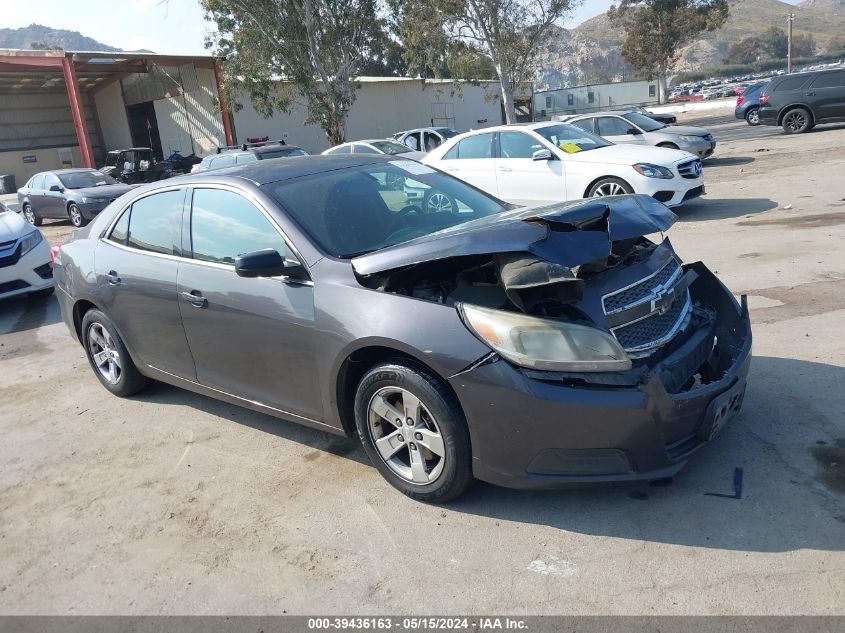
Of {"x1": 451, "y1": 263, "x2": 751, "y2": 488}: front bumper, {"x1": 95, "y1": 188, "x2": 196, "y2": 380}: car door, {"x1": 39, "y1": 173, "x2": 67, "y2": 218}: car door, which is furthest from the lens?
{"x1": 39, "y1": 173, "x2": 67, "y2": 218}: car door

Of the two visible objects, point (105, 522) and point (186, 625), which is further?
point (105, 522)

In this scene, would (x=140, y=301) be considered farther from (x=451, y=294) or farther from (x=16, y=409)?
(x=451, y=294)

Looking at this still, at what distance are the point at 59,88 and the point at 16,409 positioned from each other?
45267mm

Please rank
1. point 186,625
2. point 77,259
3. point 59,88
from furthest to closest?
point 59,88
point 77,259
point 186,625

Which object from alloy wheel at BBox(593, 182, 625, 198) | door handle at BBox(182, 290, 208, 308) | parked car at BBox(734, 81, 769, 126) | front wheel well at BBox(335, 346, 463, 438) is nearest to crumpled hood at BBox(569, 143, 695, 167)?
alloy wheel at BBox(593, 182, 625, 198)

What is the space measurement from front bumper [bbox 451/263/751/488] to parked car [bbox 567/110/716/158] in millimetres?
13386

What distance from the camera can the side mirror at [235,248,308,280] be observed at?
12.0ft

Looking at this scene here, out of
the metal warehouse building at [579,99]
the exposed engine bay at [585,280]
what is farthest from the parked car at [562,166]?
the metal warehouse building at [579,99]

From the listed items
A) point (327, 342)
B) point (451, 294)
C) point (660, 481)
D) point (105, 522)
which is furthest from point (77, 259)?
point (660, 481)

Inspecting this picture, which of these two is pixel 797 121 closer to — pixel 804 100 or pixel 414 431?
pixel 804 100

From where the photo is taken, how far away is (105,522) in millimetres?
3756

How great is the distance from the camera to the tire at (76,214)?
59.3 feet

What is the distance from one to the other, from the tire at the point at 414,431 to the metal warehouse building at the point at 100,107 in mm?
32395

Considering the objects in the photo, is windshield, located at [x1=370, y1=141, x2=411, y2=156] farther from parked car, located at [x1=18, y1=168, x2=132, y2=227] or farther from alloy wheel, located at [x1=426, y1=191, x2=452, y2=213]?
alloy wheel, located at [x1=426, y1=191, x2=452, y2=213]
